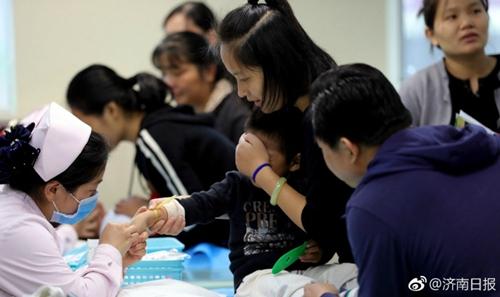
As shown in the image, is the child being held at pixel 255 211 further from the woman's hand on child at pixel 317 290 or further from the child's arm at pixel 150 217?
the woman's hand on child at pixel 317 290

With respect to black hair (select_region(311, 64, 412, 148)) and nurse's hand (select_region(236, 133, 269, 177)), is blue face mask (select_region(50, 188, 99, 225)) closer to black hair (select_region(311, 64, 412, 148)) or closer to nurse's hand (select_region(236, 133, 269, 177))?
nurse's hand (select_region(236, 133, 269, 177))

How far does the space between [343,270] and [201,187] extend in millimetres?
1096

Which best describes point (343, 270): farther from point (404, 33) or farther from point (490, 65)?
point (404, 33)

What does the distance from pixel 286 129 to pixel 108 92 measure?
4.31ft

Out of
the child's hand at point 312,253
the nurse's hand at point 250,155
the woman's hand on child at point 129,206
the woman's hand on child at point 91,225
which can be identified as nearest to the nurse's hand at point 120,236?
the nurse's hand at point 250,155

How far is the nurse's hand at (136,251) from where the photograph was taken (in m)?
1.87

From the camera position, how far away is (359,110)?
1.39 meters

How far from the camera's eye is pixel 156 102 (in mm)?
3094

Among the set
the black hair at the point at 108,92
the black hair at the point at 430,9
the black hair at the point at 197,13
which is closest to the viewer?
the black hair at the point at 430,9

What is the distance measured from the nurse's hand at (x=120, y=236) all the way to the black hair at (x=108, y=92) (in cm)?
123

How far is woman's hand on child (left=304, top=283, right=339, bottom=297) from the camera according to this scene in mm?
1548

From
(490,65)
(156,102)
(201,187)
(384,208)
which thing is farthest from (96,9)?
(384,208)

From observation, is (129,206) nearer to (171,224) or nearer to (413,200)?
(171,224)

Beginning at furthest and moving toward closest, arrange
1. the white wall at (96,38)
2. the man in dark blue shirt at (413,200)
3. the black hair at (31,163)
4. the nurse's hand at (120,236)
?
the white wall at (96,38), the nurse's hand at (120,236), the black hair at (31,163), the man in dark blue shirt at (413,200)
